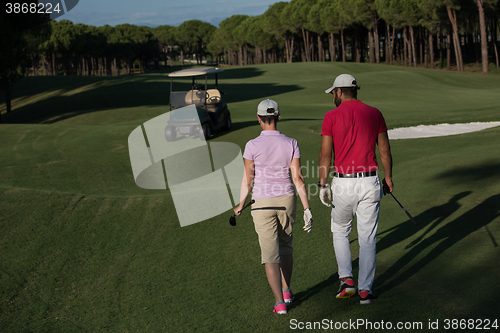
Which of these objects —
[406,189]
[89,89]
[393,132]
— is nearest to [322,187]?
[406,189]

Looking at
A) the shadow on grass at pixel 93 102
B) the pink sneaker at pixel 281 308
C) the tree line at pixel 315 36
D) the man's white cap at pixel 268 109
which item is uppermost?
the tree line at pixel 315 36

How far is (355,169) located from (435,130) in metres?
14.6

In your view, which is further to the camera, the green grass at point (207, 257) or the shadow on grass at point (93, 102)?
the shadow on grass at point (93, 102)

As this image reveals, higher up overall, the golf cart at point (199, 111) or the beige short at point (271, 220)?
the golf cart at point (199, 111)

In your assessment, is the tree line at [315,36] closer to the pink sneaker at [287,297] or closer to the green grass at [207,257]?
the green grass at [207,257]

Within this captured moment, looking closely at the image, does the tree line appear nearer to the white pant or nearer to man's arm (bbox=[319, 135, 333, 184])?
man's arm (bbox=[319, 135, 333, 184])

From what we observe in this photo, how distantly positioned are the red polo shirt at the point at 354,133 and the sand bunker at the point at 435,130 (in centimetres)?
1290

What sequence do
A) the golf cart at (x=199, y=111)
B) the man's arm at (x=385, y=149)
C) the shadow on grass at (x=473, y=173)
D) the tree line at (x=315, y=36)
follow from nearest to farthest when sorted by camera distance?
the man's arm at (x=385, y=149)
the shadow on grass at (x=473, y=173)
the golf cart at (x=199, y=111)
the tree line at (x=315, y=36)

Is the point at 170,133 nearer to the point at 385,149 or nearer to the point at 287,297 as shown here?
the point at 287,297

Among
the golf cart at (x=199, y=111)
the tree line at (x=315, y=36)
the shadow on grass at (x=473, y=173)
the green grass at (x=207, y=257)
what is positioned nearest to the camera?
the green grass at (x=207, y=257)

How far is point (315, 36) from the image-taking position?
89.2 metres

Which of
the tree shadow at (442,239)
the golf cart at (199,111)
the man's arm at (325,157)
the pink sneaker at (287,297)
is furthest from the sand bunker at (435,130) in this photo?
the pink sneaker at (287,297)

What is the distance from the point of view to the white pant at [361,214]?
4172mm

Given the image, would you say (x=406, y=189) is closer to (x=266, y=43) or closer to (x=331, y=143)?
(x=331, y=143)
